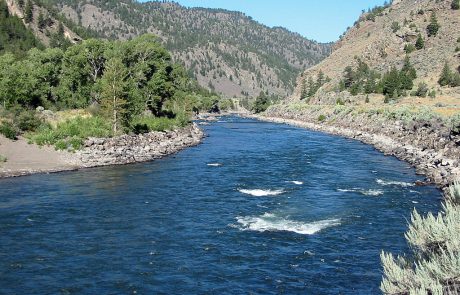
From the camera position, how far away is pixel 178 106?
112m

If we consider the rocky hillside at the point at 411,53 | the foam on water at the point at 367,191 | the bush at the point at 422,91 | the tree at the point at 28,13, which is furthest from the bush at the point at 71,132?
the tree at the point at 28,13

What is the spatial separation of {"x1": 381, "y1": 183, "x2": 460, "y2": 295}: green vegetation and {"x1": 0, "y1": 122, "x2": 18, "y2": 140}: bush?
2030 inches

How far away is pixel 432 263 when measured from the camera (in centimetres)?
1408

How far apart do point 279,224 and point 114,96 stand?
4086cm

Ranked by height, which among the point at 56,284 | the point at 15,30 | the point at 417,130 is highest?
the point at 15,30

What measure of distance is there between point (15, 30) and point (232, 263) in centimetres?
→ 13857

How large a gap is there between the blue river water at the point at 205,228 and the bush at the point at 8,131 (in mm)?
12720

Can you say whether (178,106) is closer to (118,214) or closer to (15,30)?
(15,30)

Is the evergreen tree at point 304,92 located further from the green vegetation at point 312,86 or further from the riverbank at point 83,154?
the riverbank at point 83,154

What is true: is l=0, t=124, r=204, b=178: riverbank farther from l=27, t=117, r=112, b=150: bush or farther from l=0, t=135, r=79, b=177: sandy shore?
l=27, t=117, r=112, b=150: bush

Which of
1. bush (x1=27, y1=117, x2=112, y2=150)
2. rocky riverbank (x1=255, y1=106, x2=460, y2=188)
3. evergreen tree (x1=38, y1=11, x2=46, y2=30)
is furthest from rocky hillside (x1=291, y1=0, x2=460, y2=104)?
evergreen tree (x1=38, y1=11, x2=46, y2=30)

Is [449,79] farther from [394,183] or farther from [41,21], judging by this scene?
[41,21]

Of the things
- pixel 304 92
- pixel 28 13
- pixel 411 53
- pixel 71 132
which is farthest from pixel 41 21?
pixel 411 53

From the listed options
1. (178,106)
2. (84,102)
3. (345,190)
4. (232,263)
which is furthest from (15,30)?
(232,263)
